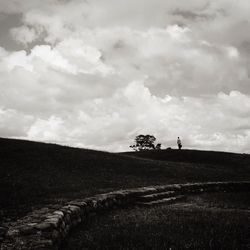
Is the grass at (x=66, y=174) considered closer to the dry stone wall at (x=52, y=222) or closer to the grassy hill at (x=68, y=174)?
the grassy hill at (x=68, y=174)

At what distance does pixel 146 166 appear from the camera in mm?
31453

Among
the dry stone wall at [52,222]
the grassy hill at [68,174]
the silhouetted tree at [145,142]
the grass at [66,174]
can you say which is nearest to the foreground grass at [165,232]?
the dry stone wall at [52,222]

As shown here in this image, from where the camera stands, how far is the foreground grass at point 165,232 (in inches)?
300

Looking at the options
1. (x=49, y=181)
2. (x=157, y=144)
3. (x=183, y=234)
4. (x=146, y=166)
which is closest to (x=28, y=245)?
(x=183, y=234)

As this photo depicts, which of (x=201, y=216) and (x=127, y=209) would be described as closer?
(x=201, y=216)

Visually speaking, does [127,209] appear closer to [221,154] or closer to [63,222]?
[63,222]

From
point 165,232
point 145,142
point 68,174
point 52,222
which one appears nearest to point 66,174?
point 68,174

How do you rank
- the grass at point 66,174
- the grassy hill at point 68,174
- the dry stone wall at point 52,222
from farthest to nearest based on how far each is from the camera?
the grassy hill at point 68,174 → the grass at point 66,174 → the dry stone wall at point 52,222

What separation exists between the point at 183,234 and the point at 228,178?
23.3 metres

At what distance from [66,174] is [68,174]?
16 centimetres

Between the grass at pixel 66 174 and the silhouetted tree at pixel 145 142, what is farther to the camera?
the silhouetted tree at pixel 145 142

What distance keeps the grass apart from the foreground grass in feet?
12.3

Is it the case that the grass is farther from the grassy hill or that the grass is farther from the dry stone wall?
the dry stone wall

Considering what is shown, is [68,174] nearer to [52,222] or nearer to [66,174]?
[66,174]
